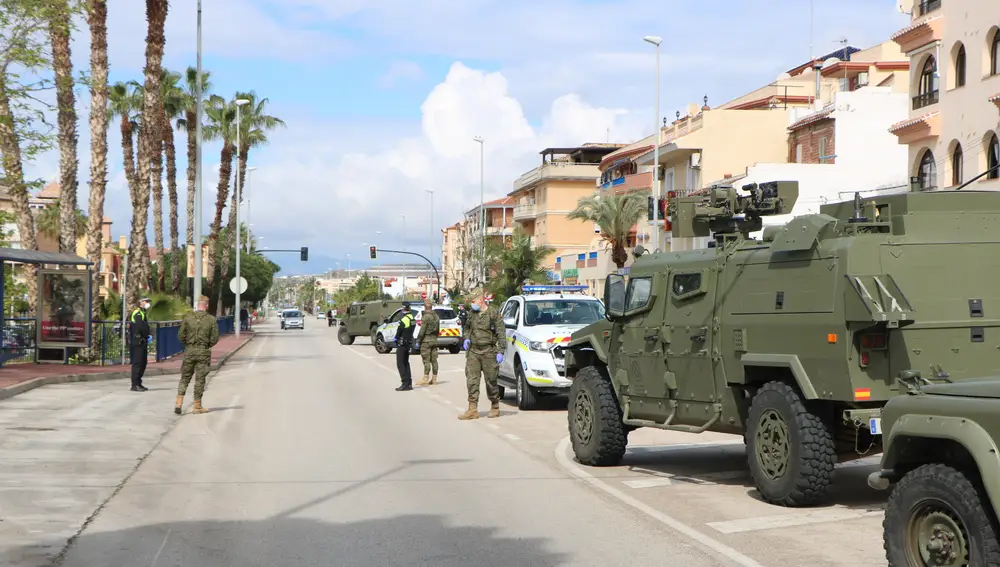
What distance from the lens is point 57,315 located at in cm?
2748

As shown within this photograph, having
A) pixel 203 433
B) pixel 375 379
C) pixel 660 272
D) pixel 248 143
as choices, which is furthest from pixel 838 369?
pixel 248 143

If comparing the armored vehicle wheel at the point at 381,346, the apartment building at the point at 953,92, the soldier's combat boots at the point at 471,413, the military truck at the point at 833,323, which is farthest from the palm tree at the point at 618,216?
the military truck at the point at 833,323

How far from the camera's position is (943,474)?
5855 millimetres

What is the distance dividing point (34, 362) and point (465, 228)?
92100 millimetres

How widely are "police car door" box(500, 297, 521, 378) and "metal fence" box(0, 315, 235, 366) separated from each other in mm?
9476

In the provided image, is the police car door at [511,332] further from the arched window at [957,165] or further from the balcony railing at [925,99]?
the balcony railing at [925,99]

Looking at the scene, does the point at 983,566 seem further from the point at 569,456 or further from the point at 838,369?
the point at 569,456

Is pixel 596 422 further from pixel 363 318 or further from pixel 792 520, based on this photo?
pixel 363 318

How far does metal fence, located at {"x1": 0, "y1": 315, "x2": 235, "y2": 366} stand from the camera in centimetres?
2656

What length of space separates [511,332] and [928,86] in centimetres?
2237

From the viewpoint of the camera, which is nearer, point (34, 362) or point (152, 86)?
point (34, 362)

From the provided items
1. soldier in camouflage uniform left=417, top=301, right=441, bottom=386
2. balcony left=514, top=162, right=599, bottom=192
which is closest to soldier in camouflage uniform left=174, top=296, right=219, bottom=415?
soldier in camouflage uniform left=417, top=301, right=441, bottom=386

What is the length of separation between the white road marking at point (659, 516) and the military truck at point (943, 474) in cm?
124

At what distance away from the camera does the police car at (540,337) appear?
1834 cm
